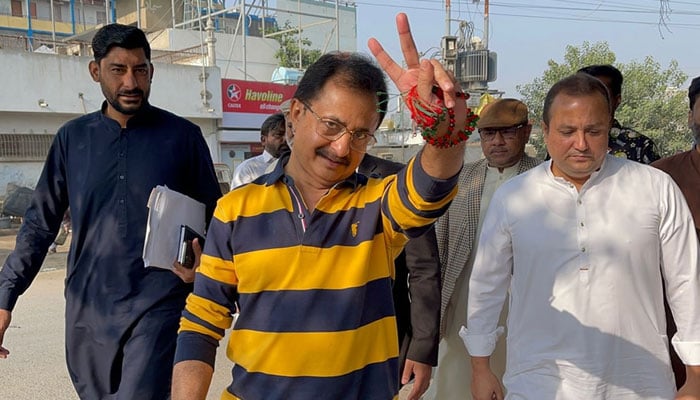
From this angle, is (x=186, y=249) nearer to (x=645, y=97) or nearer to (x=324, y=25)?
(x=645, y=97)

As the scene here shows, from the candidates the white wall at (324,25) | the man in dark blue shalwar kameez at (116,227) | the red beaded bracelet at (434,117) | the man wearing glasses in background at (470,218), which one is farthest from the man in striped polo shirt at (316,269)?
the white wall at (324,25)

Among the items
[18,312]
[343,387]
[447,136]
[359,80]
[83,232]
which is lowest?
[18,312]

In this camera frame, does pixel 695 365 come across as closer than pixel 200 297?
No

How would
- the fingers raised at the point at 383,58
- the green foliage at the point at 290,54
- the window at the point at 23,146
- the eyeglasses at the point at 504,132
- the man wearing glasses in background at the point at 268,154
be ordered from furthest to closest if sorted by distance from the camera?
the green foliage at the point at 290,54, the window at the point at 23,146, the man wearing glasses in background at the point at 268,154, the eyeglasses at the point at 504,132, the fingers raised at the point at 383,58

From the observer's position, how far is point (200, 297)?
173 centimetres

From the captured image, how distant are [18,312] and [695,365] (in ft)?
23.1

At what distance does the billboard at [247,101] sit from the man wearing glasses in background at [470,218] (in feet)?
58.6

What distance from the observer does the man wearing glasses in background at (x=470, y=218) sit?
11.1ft

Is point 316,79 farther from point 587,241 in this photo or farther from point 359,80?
point 587,241

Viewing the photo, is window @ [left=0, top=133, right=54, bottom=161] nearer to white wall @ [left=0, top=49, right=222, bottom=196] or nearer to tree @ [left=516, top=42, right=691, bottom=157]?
white wall @ [left=0, top=49, right=222, bottom=196]

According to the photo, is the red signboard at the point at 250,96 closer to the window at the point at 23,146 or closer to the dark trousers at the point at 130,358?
the window at the point at 23,146

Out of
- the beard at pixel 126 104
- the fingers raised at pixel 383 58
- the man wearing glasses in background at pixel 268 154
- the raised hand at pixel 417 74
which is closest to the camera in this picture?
the raised hand at pixel 417 74

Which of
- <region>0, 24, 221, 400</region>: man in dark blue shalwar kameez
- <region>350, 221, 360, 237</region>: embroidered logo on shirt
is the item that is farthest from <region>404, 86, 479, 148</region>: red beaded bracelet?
<region>0, 24, 221, 400</region>: man in dark blue shalwar kameez

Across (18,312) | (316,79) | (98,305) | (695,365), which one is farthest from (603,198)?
(18,312)
